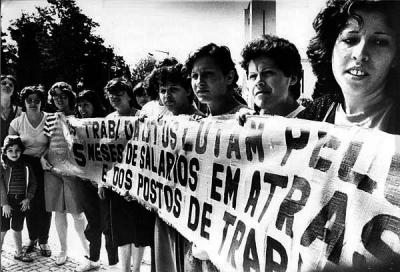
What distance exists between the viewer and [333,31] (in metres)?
1.73

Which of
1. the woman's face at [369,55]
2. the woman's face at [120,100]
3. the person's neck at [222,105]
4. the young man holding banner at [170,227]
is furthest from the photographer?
the woman's face at [120,100]

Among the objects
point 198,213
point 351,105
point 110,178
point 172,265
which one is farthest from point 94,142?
point 351,105

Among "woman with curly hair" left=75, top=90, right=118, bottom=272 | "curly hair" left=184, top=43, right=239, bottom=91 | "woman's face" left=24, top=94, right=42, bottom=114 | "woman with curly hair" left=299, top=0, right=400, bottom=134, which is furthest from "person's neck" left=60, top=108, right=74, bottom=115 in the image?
"woman with curly hair" left=299, top=0, right=400, bottom=134

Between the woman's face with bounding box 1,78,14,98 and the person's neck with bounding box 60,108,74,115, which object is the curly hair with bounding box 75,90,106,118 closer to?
the person's neck with bounding box 60,108,74,115

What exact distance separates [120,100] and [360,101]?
7.11 ft

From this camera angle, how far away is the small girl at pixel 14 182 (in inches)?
144

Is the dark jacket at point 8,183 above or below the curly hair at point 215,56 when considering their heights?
below

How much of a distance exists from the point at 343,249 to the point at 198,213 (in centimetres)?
94

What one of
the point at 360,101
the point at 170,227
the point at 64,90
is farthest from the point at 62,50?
the point at 360,101

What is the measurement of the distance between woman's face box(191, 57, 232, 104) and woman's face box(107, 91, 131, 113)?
1.06 m

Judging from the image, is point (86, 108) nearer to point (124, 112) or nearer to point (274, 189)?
point (124, 112)

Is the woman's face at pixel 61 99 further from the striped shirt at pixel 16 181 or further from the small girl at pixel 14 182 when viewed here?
the striped shirt at pixel 16 181

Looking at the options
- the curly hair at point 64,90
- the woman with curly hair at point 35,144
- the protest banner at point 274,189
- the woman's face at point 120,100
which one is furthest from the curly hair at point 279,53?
the woman with curly hair at point 35,144

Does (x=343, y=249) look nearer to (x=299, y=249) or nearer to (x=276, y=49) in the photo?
(x=299, y=249)
